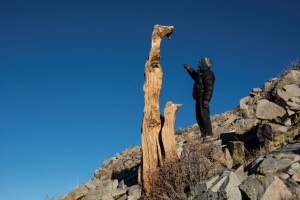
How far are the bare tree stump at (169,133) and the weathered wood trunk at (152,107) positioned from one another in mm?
177

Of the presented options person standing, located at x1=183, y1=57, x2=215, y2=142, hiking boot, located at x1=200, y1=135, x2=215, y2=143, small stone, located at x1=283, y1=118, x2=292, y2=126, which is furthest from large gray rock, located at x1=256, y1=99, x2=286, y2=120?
hiking boot, located at x1=200, y1=135, x2=215, y2=143

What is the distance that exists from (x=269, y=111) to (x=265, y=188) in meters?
6.19

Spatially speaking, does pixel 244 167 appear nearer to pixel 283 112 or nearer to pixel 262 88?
pixel 283 112

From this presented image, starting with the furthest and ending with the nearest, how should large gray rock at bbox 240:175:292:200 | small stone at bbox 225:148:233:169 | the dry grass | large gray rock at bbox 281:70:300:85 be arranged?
large gray rock at bbox 281:70:300:85 < small stone at bbox 225:148:233:169 < the dry grass < large gray rock at bbox 240:175:292:200

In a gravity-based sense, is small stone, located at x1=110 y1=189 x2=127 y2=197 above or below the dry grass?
above

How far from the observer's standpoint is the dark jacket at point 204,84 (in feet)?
39.1

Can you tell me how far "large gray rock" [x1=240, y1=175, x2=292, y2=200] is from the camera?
6551mm

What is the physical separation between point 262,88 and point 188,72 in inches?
263

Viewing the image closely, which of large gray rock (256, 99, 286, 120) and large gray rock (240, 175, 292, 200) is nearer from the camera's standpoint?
large gray rock (240, 175, 292, 200)

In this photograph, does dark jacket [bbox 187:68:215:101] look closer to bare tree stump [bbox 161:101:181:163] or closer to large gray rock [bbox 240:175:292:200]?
bare tree stump [bbox 161:101:181:163]

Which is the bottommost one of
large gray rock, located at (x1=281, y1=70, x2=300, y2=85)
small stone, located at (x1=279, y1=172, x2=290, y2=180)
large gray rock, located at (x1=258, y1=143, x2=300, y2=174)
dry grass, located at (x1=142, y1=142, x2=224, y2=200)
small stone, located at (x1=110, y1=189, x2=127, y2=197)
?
small stone, located at (x1=279, y1=172, x2=290, y2=180)

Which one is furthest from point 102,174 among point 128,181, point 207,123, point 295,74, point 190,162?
point 295,74

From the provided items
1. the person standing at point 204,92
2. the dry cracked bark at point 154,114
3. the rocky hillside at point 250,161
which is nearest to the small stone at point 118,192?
the rocky hillside at point 250,161

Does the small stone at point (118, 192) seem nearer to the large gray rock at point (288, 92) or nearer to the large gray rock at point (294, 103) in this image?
the large gray rock at point (294, 103)
